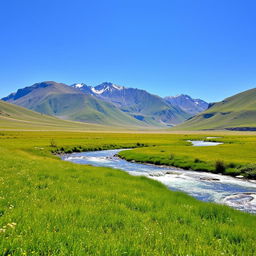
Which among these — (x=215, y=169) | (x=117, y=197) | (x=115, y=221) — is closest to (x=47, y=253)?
(x=115, y=221)

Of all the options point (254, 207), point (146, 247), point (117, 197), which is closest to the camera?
point (146, 247)

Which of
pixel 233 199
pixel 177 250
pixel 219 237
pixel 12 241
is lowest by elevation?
pixel 233 199

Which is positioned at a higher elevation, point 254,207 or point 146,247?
point 146,247

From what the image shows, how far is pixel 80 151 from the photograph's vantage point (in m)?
69.2

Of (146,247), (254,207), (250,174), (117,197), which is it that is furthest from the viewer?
(250,174)

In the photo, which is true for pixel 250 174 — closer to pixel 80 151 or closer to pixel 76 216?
pixel 76 216

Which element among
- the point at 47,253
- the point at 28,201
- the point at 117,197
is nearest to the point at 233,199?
the point at 117,197

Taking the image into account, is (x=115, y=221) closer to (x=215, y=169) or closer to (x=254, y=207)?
(x=254, y=207)

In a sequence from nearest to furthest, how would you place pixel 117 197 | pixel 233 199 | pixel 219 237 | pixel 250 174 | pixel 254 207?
pixel 219 237 < pixel 117 197 < pixel 254 207 < pixel 233 199 < pixel 250 174

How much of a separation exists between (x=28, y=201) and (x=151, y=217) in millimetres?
5460

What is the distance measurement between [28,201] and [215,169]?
3386 cm

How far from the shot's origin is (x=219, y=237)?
8.45 metres

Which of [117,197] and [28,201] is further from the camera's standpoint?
[117,197]

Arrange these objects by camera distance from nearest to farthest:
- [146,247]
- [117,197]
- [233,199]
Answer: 1. [146,247]
2. [117,197]
3. [233,199]
